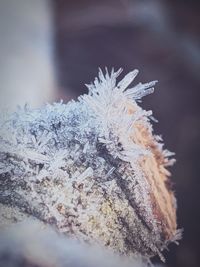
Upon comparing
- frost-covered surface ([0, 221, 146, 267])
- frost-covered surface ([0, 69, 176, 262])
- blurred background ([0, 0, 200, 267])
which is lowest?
frost-covered surface ([0, 221, 146, 267])

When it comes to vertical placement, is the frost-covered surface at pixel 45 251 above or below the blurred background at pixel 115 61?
below

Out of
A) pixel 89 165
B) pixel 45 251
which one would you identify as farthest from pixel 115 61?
pixel 45 251

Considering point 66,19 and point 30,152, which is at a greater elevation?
point 66,19

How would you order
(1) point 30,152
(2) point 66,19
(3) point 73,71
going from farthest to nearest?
(2) point 66,19 → (3) point 73,71 → (1) point 30,152

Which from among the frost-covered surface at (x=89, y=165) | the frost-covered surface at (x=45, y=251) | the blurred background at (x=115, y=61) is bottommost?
the frost-covered surface at (x=45, y=251)

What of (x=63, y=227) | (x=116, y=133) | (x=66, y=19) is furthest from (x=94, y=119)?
(x=66, y=19)

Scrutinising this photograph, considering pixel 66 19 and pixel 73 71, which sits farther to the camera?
pixel 66 19

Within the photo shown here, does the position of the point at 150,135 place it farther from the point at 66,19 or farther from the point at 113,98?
the point at 66,19
